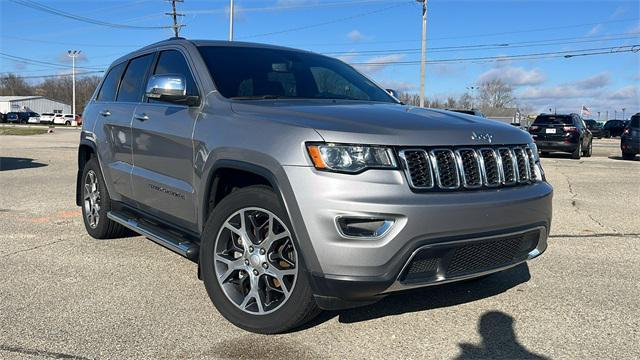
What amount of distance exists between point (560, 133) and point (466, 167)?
18.0 m

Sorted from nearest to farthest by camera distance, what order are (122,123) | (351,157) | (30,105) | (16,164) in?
(351,157) < (122,123) < (16,164) < (30,105)

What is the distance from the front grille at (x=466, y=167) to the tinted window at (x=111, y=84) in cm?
379

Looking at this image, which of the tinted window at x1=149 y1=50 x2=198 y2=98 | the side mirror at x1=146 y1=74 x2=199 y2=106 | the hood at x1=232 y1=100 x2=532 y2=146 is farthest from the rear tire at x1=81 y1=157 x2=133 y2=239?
the hood at x1=232 y1=100 x2=532 y2=146

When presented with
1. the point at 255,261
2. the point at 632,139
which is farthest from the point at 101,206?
the point at 632,139

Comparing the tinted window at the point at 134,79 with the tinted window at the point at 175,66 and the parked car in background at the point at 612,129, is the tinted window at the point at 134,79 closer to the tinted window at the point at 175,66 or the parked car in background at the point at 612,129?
the tinted window at the point at 175,66

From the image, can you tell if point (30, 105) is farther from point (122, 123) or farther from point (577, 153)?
point (122, 123)

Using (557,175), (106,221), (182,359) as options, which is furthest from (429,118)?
(557,175)

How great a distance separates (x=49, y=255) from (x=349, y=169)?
3613 millimetres

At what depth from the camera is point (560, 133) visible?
19547 mm

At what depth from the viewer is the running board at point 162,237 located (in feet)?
12.7

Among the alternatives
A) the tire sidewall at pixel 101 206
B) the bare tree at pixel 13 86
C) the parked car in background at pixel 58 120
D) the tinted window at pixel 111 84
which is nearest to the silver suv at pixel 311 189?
the tire sidewall at pixel 101 206

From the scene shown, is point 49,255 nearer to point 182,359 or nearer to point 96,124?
point 96,124

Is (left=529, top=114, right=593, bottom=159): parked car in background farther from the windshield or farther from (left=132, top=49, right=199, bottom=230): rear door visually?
(left=132, top=49, right=199, bottom=230): rear door

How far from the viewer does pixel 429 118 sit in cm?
351
